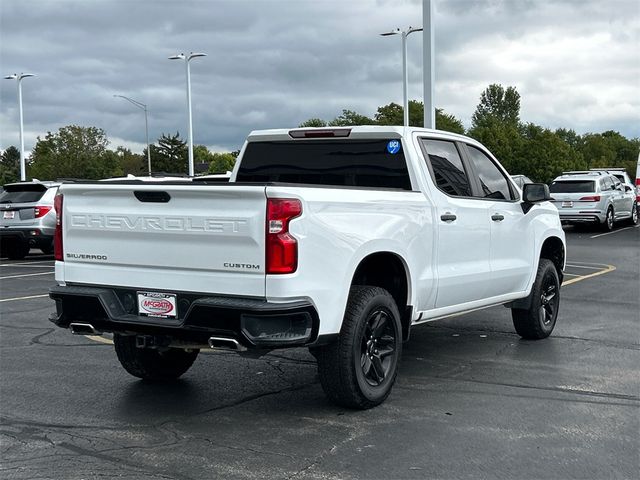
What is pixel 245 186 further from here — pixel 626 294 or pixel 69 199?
pixel 626 294

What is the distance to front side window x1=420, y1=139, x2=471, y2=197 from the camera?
6.69m

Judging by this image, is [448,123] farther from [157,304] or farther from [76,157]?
[157,304]

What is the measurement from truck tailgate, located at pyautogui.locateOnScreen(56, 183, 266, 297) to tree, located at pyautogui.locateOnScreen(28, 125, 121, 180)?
284ft

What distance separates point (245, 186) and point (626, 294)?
27.6 ft

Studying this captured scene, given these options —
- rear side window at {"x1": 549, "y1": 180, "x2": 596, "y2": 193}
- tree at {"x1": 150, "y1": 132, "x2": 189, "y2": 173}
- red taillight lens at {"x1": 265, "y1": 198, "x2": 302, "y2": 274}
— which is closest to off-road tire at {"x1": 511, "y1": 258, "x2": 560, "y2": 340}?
red taillight lens at {"x1": 265, "y1": 198, "x2": 302, "y2": 274}

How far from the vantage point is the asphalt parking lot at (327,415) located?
14.9 ft

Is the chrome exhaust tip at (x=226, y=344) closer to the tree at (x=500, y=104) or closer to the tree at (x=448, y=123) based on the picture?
the tree at (x=448, y=123)

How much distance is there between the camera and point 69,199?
5.75 meters

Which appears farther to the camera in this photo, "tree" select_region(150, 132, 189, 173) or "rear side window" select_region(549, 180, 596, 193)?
"tree" select_region(150, 132, 189, 173)

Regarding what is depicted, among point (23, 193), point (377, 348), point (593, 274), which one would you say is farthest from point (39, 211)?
point (377, 348)

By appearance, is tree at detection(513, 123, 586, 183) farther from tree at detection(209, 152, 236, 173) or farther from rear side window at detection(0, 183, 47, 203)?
rear side window at detection(0, 183, 47, 203)

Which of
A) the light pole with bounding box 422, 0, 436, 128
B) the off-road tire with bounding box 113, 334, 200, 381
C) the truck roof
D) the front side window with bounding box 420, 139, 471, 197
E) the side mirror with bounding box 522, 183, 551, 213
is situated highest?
the light pole with bounding box 422, 0, 436, 128

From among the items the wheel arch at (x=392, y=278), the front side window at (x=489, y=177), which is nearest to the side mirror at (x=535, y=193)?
the front side window at (x=489, y=177)

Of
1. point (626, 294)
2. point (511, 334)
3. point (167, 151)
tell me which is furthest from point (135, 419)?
point (167, 151)
